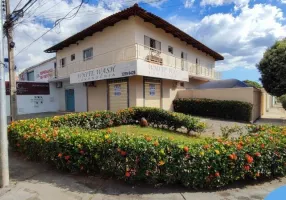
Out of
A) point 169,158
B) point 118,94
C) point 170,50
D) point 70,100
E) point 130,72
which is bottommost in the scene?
point 169,158

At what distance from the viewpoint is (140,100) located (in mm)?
12945

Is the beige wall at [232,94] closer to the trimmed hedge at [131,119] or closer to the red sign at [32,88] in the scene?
the trimmed hedge at [131,119]

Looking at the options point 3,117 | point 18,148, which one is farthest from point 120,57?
point 3,117

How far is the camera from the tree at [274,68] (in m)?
14.0

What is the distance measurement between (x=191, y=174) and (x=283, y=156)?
194 centimetres

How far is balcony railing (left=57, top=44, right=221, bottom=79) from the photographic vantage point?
12430mm

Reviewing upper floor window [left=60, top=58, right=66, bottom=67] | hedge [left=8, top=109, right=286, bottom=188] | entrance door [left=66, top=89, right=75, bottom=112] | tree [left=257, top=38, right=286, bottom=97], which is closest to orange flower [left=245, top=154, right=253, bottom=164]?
hedge [left=8, top=109, right=286, bottom=188]

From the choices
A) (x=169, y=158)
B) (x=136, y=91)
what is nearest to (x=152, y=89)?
(x=136, y=91)

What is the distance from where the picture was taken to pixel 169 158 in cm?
332

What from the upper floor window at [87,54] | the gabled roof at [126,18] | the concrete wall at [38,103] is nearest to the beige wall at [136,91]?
the gabled roof at [126,18]

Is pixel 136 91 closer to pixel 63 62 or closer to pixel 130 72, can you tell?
pixel 130 72

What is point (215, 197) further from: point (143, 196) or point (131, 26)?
point (131, 26)

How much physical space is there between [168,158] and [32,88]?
18.8 metres

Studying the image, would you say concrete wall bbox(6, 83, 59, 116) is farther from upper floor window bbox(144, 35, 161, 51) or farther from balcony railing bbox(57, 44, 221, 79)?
upper floor window bbox(144, 35, 161, 51)
